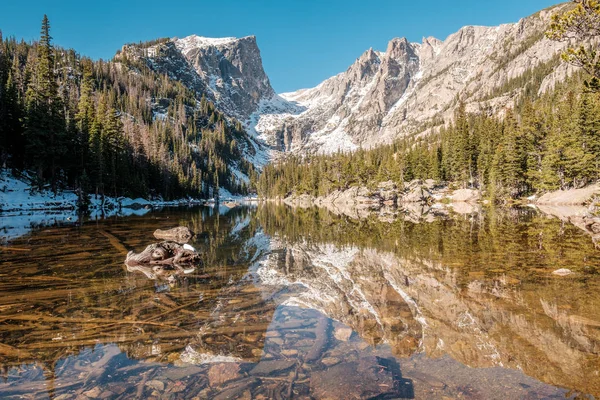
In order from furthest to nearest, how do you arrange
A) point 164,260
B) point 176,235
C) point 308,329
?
point 176,235 → point 164,260 → point 308,329

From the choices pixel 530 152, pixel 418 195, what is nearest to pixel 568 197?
pixel 530 152

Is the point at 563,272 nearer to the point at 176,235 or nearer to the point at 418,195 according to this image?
the point at 176,235

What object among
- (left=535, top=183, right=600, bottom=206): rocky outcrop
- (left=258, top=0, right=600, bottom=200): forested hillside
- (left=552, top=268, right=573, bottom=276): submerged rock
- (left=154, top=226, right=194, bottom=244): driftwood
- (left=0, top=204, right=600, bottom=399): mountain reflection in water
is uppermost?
(left=258, top=0, right=600, bottom=200): forested hillside

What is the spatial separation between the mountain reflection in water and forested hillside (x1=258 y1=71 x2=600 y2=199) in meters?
10.1

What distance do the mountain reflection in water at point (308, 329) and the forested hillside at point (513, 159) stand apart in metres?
10.1

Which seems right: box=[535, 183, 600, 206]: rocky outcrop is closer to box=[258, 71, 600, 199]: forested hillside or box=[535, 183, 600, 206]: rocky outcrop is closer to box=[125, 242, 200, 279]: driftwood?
box=[258, 71, 600, 199]: forested hillside

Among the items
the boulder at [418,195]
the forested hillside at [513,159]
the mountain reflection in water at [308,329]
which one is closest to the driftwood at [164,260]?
the mountain reflection in water at [308,329]

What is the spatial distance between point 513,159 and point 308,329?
68329 mm

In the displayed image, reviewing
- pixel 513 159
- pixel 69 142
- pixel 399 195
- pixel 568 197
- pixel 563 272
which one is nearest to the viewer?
pixel 563 272

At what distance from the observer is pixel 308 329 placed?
7.79 metres

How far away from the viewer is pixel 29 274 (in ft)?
41.1

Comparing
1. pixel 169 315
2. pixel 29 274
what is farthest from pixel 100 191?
pixel 169 315

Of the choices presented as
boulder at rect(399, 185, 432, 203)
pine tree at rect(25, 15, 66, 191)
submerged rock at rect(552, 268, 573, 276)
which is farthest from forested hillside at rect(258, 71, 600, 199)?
pine tree at rect(25, 15, 66, 191)

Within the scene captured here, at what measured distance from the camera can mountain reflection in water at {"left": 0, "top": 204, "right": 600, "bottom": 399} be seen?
5.28 m
